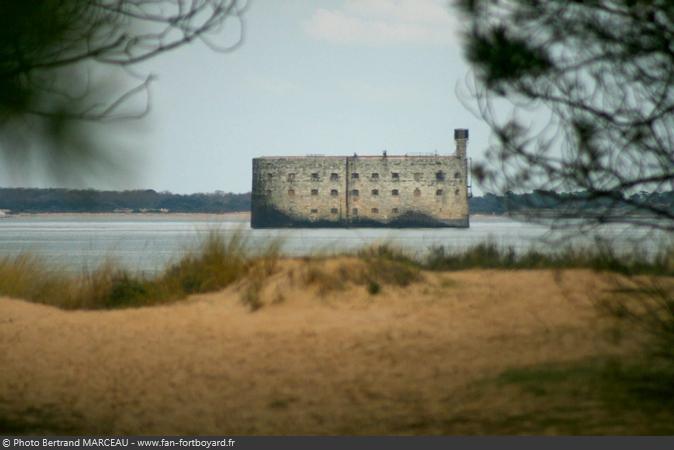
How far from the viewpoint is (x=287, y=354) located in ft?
15.2

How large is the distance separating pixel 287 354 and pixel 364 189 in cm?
1997

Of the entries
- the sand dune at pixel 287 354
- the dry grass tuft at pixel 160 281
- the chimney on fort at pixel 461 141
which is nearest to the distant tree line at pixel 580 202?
the sand dune at pixel 287 354

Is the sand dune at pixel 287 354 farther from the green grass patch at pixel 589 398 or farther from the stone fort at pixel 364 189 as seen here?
the stone fort at pixel 364 189

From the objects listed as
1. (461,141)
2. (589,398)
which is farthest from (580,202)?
(461,141)

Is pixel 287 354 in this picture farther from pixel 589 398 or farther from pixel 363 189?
pixel 363 189

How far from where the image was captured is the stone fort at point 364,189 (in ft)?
75.3

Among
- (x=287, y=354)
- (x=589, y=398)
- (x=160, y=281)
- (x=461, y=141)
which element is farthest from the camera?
(x=461, y=141)

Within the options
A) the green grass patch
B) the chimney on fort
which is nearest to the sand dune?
the green grass patch

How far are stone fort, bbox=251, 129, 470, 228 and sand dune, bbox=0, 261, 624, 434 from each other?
52.9 ft

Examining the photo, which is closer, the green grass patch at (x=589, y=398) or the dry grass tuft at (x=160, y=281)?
the green grass patch at (x=589, y=398)

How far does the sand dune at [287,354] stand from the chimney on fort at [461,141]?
1411cm

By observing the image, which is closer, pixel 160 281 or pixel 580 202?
pixel 580 202

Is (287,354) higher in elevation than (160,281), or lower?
lower

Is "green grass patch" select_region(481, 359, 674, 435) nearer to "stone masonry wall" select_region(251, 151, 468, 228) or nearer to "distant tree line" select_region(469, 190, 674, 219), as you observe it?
"distant tree line" select_region(469, 190, 674, 219)
